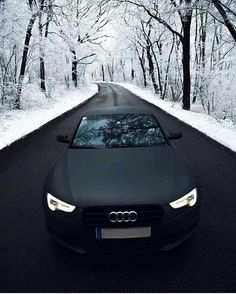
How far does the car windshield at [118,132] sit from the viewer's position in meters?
4.61

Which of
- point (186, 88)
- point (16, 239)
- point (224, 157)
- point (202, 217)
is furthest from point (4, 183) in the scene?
point (186, 88)

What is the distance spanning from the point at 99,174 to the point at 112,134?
1154 millimetres

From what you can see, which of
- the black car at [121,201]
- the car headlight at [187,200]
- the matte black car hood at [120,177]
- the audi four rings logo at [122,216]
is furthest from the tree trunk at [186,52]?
the audi four rings logo at [122,216]

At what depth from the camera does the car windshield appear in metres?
4.61

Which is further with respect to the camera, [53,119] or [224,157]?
[53,119]

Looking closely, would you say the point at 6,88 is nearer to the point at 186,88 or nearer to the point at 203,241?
the point at 186,88

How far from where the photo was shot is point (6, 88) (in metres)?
16.5

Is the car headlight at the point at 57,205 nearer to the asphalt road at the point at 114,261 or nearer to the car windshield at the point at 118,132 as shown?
the asphalt road at the point at 114,261

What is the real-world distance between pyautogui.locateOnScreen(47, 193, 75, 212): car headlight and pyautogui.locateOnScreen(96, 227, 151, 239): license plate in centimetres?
37

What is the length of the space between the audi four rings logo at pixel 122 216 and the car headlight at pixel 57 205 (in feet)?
1.33

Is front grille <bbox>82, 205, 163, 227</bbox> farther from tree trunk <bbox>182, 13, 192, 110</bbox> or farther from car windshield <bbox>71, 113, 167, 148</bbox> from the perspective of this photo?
tree trunk <bbox>182, 13, 192, 110</bbox>

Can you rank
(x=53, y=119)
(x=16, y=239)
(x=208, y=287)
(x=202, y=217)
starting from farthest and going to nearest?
(x=53, y=119) → (x=202, y=217) → (x=16, y=239) → (x=208, y=287)

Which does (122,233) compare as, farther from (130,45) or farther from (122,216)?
(130,45)

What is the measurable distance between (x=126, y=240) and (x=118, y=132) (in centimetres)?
196
